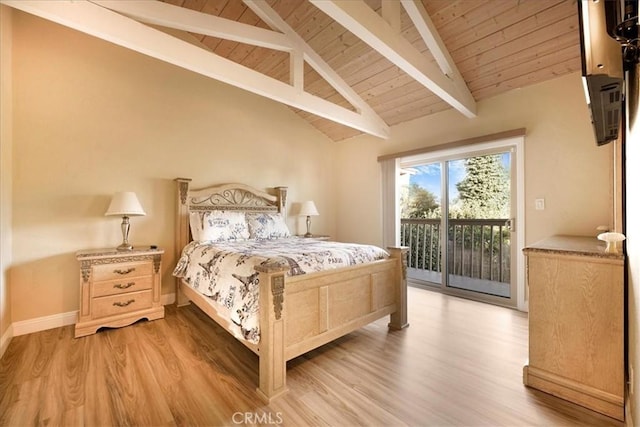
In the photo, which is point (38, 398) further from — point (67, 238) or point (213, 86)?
point (213, 86)

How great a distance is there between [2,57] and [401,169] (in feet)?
14.9

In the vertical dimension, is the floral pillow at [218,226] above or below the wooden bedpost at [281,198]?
below

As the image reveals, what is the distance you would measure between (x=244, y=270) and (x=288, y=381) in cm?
80

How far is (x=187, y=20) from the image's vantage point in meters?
2.43

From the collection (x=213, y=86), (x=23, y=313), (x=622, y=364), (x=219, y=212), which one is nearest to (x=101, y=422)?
(x=23, y=313)

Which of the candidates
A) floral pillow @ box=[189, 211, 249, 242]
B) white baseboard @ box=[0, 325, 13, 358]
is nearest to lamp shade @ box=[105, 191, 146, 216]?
floral pillow @ box=[189, 211, 249, 242]

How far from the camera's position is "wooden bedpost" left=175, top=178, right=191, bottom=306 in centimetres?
340

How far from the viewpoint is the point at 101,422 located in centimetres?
149

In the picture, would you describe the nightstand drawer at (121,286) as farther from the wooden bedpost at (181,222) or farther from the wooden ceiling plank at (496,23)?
the wooden ceiling plank at (496,23)

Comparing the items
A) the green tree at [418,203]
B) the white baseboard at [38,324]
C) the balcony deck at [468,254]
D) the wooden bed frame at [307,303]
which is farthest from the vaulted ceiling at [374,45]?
the white baseboard at [38,324]

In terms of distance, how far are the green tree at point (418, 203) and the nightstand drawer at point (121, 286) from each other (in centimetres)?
365

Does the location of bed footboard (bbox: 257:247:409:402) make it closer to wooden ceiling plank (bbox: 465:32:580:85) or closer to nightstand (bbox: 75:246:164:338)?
nightstand (bbox: 75:246:164:338)

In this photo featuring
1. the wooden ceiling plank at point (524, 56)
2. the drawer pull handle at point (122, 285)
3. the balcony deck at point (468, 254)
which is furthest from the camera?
the balcony deck at point (468, 254)

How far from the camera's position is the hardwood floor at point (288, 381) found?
1.53m
